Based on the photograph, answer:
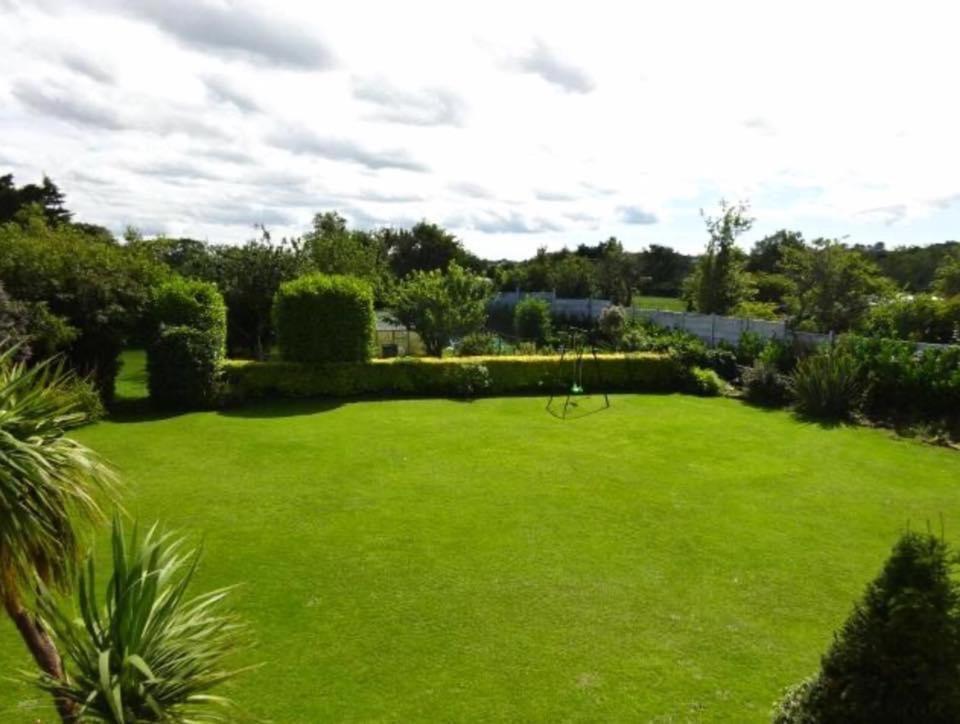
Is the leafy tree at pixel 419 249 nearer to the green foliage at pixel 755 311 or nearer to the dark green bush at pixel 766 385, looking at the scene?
the green foliage at pixel 755 311

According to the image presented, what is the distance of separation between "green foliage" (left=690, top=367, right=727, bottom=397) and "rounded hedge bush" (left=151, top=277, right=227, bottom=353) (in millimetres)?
11799

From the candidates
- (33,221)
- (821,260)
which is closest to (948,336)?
(821,260)

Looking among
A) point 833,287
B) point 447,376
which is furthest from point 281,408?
point 833,287

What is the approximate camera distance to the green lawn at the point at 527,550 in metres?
5.07

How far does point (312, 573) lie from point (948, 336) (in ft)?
51.3

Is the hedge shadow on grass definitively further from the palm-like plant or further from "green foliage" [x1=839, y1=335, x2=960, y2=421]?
"green foliage" [x1=839, y1=335, x2=960, y2=421]

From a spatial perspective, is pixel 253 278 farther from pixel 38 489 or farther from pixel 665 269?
pixel 665 269

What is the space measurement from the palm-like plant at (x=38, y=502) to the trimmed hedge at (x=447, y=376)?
40.5ft

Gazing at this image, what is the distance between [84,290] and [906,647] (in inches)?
593

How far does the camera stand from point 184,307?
49.3 feet

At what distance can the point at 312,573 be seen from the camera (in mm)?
6863

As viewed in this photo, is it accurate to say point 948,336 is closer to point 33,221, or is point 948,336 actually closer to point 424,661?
point 424,661

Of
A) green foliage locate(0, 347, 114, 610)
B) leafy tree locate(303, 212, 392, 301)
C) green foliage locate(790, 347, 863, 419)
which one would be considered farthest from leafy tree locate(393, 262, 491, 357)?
green foliage locate(0, 347, 114, 610)

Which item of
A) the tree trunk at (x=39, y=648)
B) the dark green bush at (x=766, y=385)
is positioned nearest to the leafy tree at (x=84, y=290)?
the tree trunk at (x=39, y=648)
